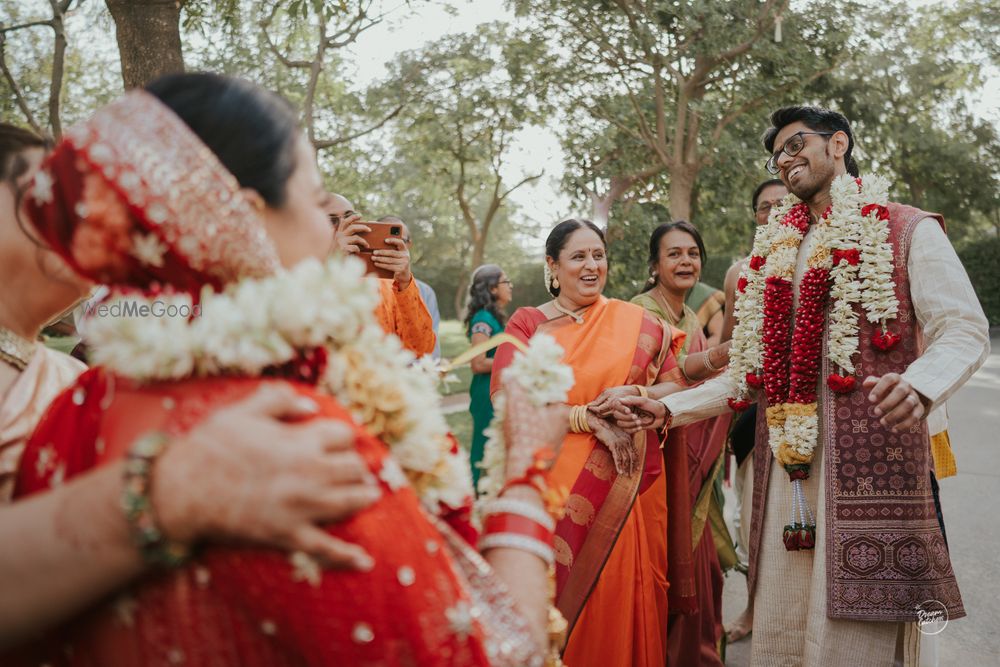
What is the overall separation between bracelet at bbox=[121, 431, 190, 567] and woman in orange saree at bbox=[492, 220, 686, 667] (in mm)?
2535

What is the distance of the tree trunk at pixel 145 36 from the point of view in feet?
14.2

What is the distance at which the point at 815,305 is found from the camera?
3061 millimetres

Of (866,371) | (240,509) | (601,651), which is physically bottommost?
(601,651)

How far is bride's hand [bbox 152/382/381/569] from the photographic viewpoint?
3.00ft

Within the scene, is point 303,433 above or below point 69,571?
above

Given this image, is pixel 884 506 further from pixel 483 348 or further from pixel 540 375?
pixel 483 348

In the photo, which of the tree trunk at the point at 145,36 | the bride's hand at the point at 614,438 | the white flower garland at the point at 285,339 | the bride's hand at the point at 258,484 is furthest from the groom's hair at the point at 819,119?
the tree trunk at the point at 145,36

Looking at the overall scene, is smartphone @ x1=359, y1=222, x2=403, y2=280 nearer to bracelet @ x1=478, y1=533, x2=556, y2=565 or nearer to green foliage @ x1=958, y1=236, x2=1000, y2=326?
bracelet @ x1=478, y1=533, x2=556, y2=565

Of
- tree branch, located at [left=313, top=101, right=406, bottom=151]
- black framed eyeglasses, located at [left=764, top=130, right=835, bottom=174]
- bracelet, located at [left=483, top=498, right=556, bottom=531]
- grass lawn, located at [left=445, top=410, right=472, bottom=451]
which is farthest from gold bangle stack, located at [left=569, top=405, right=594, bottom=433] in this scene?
grass lawn, located at [left=445, top=410, right=472, bottom=451]

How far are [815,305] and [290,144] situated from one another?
251 cm

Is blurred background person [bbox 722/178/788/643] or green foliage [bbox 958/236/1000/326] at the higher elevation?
green foliage [bbox 958/236/1000/326]

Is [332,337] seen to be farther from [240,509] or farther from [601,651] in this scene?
[601,651]

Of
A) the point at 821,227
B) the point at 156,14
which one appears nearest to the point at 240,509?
the point at 821,227

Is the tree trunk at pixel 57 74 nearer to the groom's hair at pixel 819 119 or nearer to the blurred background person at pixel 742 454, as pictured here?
the blurred background person at pixel 742 454
